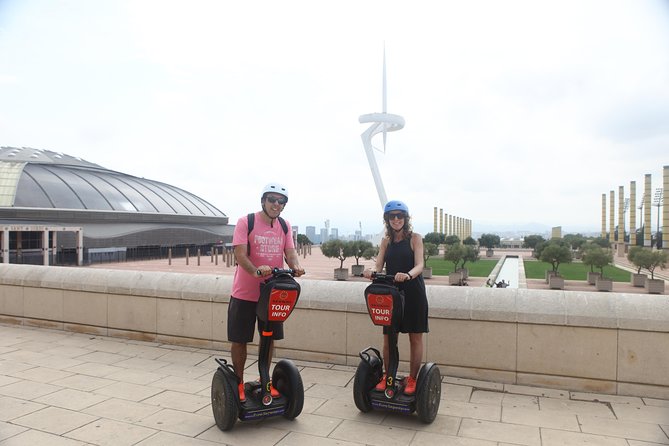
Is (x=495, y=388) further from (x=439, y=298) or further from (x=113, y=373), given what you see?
(x=113, y=373)

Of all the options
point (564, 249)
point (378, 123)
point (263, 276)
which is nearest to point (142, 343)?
point (263, 276)

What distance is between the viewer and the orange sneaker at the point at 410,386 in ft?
14.5

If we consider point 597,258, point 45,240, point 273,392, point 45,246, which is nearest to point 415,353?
point 273,392

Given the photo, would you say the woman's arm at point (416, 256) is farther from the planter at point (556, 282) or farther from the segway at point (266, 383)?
the planter at point (556, 282)

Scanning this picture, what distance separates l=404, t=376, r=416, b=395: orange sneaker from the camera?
443cm

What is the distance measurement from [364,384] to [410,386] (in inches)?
16.8

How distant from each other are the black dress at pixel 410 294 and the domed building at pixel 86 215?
141 feet

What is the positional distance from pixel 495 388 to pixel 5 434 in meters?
4.70

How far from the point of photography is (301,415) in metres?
4.57

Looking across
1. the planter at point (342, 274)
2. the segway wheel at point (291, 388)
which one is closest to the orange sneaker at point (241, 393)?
the segway wheel at point (291, 388)

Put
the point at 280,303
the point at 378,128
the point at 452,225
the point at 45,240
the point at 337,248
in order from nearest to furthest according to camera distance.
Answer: the point at 280,303 → the point at 337,248 → the point at 45,240 → the point at 378,128 → the point at 452,225

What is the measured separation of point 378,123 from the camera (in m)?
81.5

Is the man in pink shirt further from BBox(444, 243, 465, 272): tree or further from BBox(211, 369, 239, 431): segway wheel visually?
BBox(444, 243, 465, 272): tree

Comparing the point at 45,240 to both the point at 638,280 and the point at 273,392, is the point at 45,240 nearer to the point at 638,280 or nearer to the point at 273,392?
the point at 273,392
